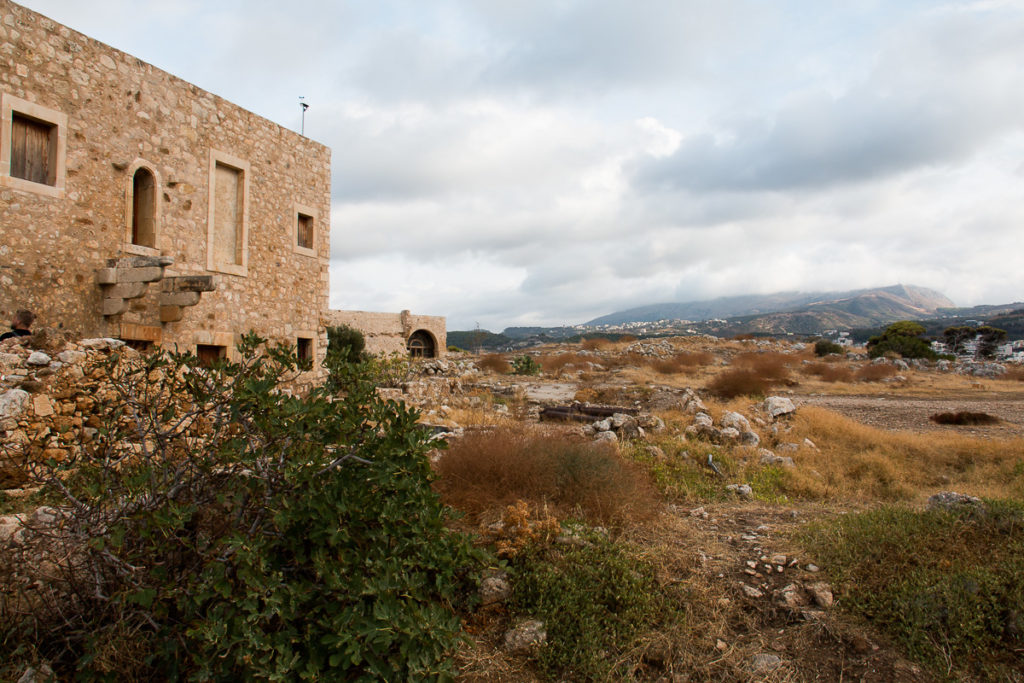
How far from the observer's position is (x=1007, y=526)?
3986mm

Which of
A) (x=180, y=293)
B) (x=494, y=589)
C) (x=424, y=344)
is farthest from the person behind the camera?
(x=424, y=344)

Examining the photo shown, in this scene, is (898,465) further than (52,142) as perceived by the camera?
No

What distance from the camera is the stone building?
23.6ft

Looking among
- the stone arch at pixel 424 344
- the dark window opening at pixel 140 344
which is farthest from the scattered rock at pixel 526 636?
the stone arch at pixel 424 344

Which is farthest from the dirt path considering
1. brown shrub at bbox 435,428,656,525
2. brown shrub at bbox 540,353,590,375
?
brown shrub at bbox 540,353,590,375

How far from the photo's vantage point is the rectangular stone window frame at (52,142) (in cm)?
692

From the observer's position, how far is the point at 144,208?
8.93 meters

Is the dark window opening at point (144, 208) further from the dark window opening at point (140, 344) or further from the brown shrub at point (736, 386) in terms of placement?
the brown shrub at point (736, 386)

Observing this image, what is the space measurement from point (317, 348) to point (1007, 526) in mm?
12028

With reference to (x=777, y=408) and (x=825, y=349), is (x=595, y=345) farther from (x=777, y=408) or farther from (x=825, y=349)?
(x=777, y=408)

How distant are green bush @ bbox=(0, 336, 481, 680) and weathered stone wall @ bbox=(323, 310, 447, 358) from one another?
22.5 meters

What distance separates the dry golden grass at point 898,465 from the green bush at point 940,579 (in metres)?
2.00

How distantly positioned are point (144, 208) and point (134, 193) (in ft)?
1.01

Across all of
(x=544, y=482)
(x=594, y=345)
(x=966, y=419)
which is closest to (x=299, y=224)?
(x=544, y=482)
